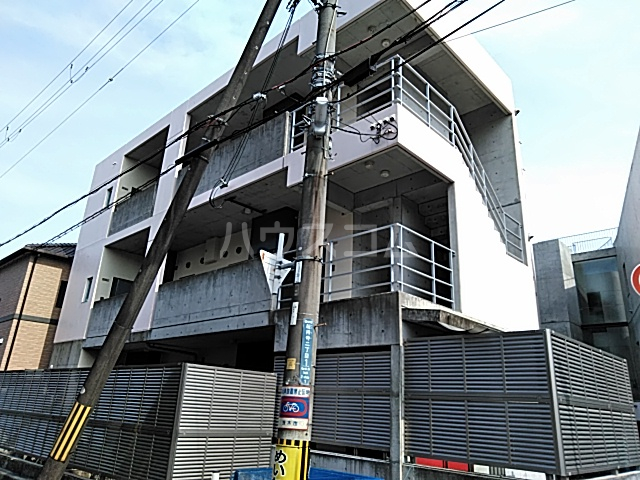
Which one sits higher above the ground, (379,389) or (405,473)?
(379,389)

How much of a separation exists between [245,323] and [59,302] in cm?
1304

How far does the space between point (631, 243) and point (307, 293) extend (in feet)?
65.3

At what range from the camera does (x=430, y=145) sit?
9625 millimetres

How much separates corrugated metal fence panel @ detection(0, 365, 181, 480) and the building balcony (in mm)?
6108

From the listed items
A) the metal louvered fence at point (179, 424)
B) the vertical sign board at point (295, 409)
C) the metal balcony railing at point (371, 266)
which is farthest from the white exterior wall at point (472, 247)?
the vertical sign board at point (295, 409)

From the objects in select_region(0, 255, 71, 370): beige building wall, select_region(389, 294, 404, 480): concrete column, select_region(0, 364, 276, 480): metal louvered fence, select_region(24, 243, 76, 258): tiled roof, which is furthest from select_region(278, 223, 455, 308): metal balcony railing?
select_region(24, 243, 76, 258): tiled roof

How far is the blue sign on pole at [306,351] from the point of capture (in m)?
4.58

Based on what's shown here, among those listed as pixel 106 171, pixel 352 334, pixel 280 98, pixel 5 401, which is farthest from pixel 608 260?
pixel 5 401

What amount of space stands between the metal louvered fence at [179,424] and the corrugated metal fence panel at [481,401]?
2.65 meters

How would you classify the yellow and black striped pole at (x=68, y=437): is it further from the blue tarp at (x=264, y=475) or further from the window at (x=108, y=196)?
the window at (x=108, y=196)

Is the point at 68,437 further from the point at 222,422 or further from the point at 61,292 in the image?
the point at 61,292

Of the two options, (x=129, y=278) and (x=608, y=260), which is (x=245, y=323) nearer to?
(x=129, y=278)

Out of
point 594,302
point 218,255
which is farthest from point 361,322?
point 594,302

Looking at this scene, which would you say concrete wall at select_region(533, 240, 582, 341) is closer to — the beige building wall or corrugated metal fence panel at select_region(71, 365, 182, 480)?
corrugated metal fence panel at select_region(71, 365, 182, 480)
